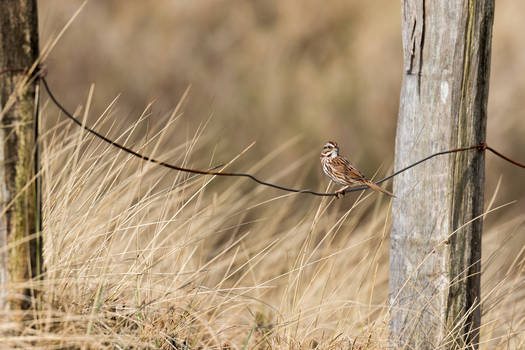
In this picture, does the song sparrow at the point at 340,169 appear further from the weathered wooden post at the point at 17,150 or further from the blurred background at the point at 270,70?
the blurred background at the point at 270,70

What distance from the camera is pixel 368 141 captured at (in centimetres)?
1016

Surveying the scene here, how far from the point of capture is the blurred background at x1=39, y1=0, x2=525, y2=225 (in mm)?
9906

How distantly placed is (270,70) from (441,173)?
768 centimetres

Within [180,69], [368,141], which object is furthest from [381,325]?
[180,69]

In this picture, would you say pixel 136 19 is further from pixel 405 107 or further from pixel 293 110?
pixel 405 107

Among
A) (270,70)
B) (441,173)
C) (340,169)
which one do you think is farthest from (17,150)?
(270,70)

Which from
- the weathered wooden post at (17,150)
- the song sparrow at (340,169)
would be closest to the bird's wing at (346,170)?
the song sparrow at (340,169)

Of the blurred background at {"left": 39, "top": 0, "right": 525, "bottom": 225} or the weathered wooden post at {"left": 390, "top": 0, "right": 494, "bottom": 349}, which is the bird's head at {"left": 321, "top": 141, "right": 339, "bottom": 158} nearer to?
the weathered wooden post at {"left": 390, "top": 0, "right": 494, "bottom": 349}

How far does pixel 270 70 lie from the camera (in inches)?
424

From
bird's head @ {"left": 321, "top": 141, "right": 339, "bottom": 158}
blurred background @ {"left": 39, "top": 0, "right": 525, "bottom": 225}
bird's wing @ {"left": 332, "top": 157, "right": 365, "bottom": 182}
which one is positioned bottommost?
bird's wing @ {"left": 332, "top": 157, "right": 365, "bottom": 182}

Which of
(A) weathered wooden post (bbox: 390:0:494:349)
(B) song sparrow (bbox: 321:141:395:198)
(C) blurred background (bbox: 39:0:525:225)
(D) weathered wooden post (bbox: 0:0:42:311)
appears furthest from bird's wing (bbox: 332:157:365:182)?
(C) blurred background (bbox: 39:0:525:225)

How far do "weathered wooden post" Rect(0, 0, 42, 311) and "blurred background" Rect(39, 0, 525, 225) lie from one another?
6784 millimetres

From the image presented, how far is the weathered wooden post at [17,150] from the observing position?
2.34 metres

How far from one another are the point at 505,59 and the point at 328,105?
2443mm
